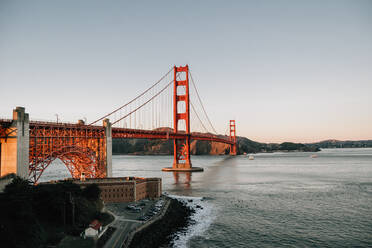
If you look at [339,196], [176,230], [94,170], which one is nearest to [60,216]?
[176,230]

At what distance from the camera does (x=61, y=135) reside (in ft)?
162

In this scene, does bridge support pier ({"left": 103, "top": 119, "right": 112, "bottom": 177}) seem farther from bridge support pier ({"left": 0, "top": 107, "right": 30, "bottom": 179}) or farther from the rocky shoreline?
bridge support pier ({"left": 0, "top": 107, "right": 30, "bottom": 179})

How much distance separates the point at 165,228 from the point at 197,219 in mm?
6769

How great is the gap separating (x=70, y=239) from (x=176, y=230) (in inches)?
497

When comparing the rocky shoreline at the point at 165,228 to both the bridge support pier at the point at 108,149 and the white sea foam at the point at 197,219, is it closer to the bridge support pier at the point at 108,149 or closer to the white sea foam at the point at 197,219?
the white sea foam at the point at 197,219

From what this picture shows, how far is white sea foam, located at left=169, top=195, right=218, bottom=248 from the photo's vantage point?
32.2m

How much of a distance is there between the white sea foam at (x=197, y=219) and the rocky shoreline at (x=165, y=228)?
32.9 inches

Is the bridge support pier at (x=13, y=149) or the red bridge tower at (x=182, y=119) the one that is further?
the red bridge tower at (x=182, y=119)

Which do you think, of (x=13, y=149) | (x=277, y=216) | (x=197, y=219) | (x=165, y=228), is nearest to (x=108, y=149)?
(x=13, y=149)

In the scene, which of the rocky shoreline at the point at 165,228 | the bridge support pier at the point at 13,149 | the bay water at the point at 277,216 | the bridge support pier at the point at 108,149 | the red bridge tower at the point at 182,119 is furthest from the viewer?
the red bridge tower at the point at 182,119

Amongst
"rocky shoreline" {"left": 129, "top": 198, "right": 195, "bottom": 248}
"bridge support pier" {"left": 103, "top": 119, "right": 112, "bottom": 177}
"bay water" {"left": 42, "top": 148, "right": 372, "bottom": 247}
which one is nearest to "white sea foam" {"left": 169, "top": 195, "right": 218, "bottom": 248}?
"bay water" {"left": 42, "top": 148, "right": 372, "bottom": 247}

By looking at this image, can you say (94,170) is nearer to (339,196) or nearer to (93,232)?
(93,232)

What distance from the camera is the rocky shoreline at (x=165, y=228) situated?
2981cm

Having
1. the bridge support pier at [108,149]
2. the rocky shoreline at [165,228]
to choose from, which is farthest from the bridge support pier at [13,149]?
the bridge support pier at [108,149]
